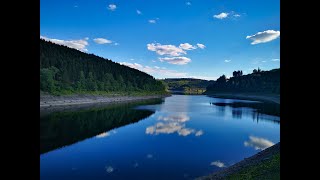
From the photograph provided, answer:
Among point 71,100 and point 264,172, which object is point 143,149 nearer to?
point 264,172

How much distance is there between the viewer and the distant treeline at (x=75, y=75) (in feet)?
364

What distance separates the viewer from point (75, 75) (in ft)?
463

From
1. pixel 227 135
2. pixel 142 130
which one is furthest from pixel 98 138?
pixel 227 135

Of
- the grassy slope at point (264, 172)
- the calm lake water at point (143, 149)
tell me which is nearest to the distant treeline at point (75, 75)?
the calm lake water at point (143, 149)

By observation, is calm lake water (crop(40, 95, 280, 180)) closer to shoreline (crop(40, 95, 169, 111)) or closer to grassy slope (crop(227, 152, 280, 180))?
grassy slope (crop(227, 152, 280, 180))

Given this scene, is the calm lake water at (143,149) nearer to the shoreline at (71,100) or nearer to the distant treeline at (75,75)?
the shoreline at (71,100)

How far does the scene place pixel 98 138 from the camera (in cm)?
3822

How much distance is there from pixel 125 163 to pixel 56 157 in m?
8.58

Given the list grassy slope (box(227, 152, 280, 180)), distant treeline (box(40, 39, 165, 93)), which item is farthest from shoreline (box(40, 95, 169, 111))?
grassy slope (box(227, 152, 280, 180))

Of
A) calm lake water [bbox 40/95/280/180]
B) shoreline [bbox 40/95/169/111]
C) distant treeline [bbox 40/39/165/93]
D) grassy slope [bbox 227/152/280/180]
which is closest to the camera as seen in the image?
grassy slope [bbox 227/152/280/180]

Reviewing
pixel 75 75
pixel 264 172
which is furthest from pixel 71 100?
pixel 264 172

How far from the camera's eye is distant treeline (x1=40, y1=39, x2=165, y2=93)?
11088cm
